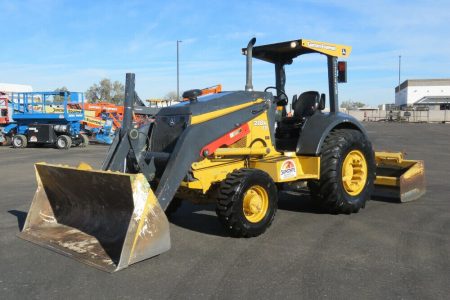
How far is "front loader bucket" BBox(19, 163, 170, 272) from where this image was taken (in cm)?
454

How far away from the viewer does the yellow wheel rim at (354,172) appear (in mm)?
6855

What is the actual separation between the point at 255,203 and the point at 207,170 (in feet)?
2.24

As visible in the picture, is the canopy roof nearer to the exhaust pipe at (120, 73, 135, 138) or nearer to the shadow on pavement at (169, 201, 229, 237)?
the exhaust pipe at (120, 73, 135, 138)

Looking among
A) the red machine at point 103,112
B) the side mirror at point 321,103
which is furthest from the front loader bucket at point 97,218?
the red machine at point 103,112

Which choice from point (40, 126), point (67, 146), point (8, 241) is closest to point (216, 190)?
point (8, 241)

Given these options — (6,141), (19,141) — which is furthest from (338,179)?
(6,141)

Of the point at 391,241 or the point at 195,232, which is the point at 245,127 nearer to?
the point at 195,232

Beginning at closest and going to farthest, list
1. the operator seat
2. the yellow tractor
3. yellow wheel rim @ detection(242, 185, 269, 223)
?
the yellow tractor → yellow wheel rim @ detection(242, 185, 269, 223) → the operator seat

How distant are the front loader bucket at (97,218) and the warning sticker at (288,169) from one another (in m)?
1.94

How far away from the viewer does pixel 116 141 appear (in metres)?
5.77

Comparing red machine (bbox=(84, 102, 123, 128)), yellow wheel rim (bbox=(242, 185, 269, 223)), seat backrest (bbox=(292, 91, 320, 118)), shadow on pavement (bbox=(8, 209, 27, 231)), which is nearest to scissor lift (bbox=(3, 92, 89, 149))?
red machine (bbox=(84, 102, 123, 128))

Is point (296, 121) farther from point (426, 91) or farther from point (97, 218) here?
point (426, 91)

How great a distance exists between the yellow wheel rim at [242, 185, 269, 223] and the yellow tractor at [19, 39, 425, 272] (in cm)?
1

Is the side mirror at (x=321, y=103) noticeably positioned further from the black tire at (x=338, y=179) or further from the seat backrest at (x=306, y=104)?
the black tire at (x=338, y=179)
